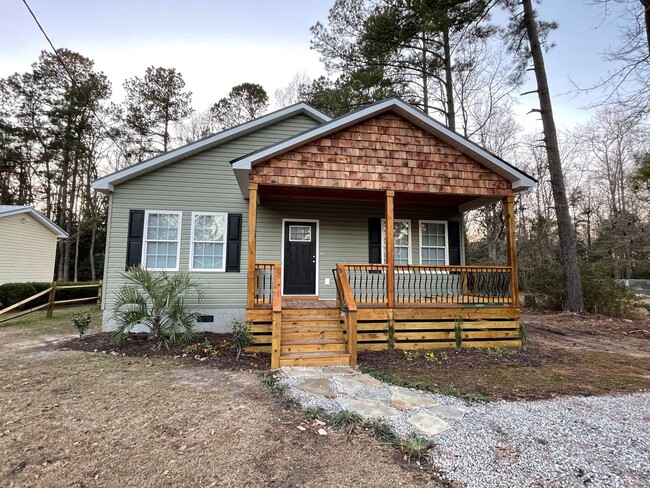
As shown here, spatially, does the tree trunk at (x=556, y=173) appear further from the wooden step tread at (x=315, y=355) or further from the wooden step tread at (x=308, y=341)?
the wooden step tread at (x=315, y=355)

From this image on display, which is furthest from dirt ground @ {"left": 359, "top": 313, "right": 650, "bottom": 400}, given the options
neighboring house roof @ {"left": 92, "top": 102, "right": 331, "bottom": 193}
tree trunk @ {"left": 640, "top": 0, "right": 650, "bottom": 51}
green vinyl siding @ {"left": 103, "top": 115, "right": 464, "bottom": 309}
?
tree trunk @ {"left": 640, "top": 0, "right": 650, "bottom": 51}

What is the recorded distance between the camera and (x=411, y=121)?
6379mm

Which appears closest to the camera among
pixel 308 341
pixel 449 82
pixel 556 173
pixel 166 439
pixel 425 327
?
pixel 166 439

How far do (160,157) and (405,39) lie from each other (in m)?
9.24

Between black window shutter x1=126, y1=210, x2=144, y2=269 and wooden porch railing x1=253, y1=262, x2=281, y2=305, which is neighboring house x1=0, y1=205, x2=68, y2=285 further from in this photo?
wooden porch railing x1=253, y1=262, x2=281, y2=305

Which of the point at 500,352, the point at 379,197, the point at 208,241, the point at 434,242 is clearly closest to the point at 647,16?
the point at 434,242

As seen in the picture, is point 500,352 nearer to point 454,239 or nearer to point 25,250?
point 454,239

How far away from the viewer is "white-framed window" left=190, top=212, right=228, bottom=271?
7598 mm

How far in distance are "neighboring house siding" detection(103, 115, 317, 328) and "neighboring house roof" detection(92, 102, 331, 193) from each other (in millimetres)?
148

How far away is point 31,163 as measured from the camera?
18844 millimetres

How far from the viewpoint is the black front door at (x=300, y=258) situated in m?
8.05

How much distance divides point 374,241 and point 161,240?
514 centimetres

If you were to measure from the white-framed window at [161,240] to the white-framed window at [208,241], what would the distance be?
0.35 meters

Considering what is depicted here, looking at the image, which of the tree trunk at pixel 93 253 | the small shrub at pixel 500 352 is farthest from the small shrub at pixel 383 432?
the tree trunk at pixel 93 253
